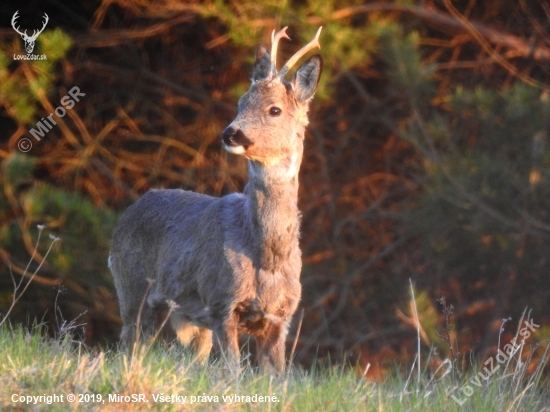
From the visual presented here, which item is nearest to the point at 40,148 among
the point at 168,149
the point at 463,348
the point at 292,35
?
the point at 168,149

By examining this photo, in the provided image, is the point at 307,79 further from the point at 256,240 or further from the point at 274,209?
the point at 256,240

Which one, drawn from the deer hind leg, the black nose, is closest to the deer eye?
the black nose

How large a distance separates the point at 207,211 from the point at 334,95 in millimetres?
7526

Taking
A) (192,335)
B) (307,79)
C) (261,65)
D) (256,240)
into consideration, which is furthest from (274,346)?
(261,65)

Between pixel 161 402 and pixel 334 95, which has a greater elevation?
pixel 334 95

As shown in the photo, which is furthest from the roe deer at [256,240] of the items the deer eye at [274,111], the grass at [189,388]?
the grass at [189,388]

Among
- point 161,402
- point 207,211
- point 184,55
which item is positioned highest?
point 184,55

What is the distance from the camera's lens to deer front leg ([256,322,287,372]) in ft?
22.6

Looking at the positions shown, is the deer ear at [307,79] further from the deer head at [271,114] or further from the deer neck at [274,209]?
the deer neck at [274,209]

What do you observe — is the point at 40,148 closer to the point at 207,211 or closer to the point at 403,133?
the point at 403,133

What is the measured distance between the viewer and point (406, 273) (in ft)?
48.4

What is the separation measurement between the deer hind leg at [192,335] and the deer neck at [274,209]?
38.7 inches

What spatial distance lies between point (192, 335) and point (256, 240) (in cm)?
138

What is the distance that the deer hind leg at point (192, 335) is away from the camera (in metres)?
7.62
